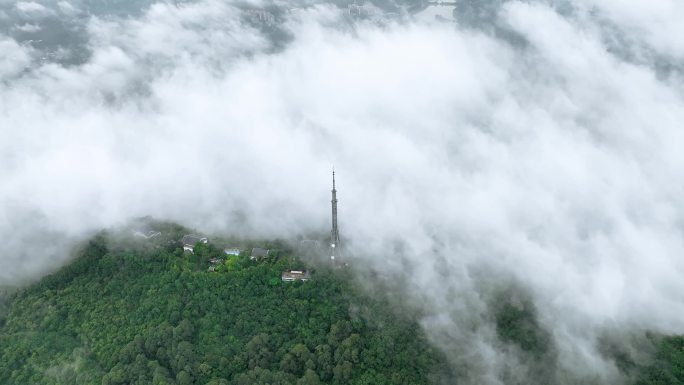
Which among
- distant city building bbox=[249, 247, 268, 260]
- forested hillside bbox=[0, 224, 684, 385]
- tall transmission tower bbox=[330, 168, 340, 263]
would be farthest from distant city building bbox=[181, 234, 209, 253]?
tall transmission tower bbox=[330, 168, 340, 263]

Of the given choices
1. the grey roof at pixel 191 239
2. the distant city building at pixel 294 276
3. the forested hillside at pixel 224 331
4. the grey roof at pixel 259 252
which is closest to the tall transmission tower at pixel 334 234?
the forested hillside at pixel 224 331

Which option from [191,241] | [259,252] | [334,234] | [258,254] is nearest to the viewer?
[258,254]

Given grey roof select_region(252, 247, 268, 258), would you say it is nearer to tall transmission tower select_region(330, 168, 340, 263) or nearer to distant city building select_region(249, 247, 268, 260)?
distant city building select_region(249, 247, 268, 260)

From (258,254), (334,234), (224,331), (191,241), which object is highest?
(334,234)

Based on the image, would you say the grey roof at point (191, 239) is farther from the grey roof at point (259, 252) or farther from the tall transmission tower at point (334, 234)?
the tall transmission tower at point (334, 234)

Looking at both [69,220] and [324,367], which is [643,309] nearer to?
[324,367]

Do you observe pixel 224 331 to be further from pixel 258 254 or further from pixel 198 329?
pixel 258 254

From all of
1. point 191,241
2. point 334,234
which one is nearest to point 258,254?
point 191,241

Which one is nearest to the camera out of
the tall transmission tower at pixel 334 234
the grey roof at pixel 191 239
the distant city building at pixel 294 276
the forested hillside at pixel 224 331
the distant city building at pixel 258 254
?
the forested hillside at pixel 224 331
